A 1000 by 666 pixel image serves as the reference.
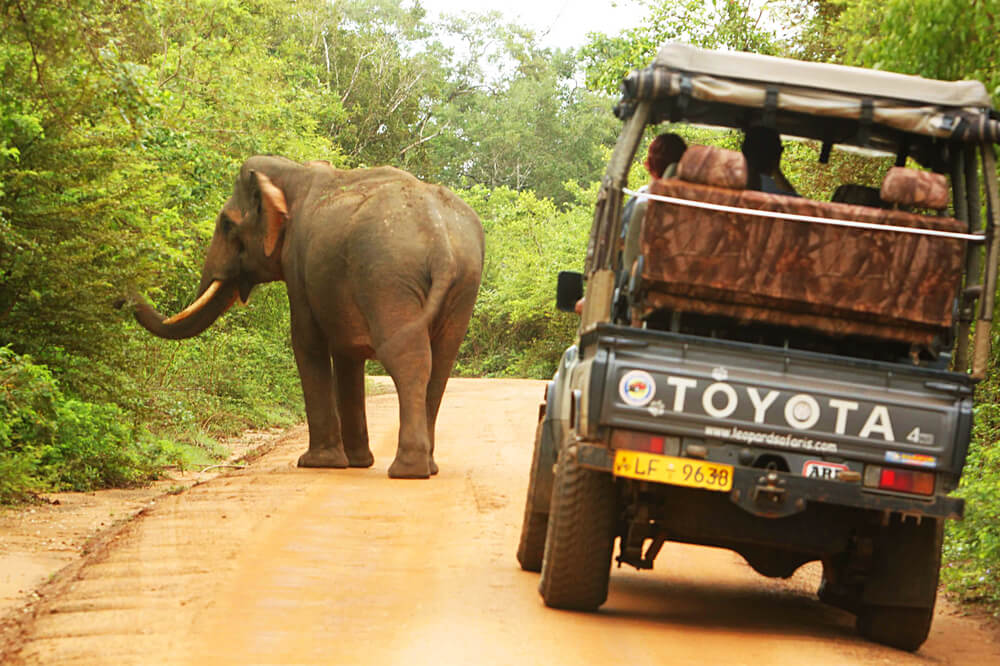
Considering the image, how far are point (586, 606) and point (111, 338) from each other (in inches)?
275

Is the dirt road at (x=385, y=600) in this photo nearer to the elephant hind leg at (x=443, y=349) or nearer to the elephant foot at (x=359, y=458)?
the elephant hind leg at (x=443, y=349)

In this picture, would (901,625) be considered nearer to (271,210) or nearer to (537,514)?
(537,514)

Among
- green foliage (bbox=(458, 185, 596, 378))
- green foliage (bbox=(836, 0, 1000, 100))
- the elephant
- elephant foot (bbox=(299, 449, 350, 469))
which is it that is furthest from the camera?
green foliage (bbox=(458, 185, 596, 378))

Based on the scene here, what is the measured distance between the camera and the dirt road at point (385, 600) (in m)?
6.59

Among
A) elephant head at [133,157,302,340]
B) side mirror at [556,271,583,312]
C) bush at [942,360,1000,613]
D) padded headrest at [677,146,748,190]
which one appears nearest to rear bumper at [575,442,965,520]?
padded headrest at [677,146,748,190]

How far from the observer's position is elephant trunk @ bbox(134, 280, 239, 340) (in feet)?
48.6

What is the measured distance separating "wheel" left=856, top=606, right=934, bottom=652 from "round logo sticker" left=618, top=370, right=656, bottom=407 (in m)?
1.79

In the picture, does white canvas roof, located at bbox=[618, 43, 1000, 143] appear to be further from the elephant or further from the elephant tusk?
the elephant tusk

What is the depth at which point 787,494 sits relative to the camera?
22.6 feet

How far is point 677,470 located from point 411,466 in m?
6.66

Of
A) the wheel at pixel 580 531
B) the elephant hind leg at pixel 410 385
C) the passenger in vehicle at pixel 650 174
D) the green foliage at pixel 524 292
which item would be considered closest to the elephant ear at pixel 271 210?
the elephant hind leg at pixel 410 385

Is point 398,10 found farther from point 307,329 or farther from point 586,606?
point 586,606

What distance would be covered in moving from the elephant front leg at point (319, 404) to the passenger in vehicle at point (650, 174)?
690 centimetres

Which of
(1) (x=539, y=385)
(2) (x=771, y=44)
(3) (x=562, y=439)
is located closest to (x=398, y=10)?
(1) (x=539, y=385)
